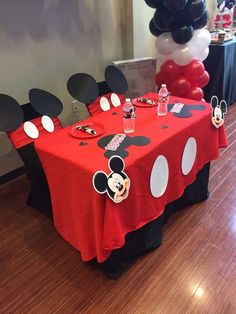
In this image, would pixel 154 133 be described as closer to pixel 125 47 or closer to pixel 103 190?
pixel 103 190

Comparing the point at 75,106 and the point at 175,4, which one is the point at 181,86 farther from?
the point at 75,106

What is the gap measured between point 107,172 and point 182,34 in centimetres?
183

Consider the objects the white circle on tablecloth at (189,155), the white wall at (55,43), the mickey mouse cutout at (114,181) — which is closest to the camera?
the mickey mouse cutout at (114,181)

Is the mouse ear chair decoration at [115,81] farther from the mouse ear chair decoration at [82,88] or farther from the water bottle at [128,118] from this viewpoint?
the water bottle at [128,118]

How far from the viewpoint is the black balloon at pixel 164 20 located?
2453 millimetres

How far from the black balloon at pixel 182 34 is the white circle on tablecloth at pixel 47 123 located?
1.41 m

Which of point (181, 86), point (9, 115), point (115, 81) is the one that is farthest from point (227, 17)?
point (9, 115)

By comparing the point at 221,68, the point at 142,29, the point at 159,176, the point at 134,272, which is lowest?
the point at 134,272

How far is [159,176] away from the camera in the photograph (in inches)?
59.4

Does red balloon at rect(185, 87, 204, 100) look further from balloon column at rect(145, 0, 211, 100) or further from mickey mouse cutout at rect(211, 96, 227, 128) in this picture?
mickey mouse cutout at rect(211, 96, 227, 128)

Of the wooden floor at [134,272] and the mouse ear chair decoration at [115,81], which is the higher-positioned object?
the mouse ear chair decoration at [115,81]

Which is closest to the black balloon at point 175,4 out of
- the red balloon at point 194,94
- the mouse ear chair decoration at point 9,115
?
the red balloon at point 194,94

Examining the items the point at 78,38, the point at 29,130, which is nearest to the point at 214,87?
the point at 78,38

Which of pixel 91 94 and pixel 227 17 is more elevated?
pixel 227 17
